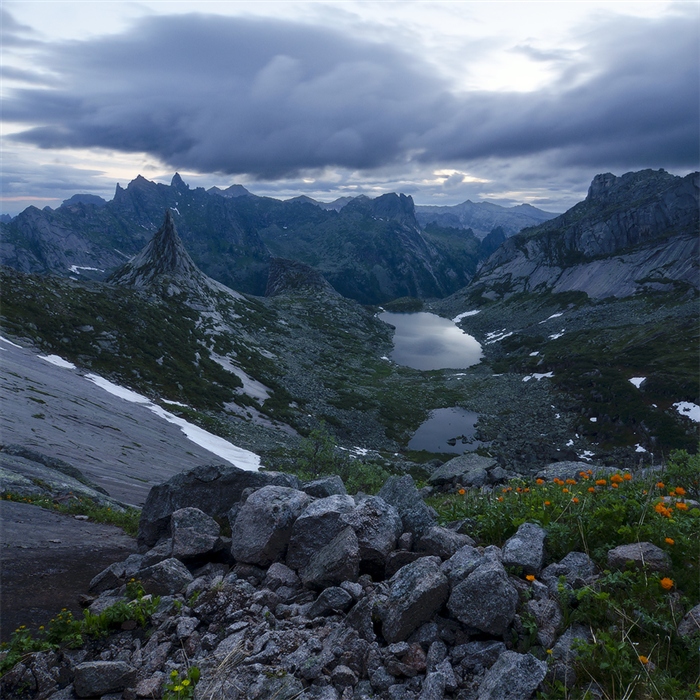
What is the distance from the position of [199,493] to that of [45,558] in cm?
358

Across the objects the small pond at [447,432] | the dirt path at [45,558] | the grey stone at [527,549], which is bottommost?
the small pond at [447,432]

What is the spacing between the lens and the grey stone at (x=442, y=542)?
280 inches

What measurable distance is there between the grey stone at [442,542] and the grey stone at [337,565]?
1152 millimetres

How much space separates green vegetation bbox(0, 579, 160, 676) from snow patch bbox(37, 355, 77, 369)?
54991 mm

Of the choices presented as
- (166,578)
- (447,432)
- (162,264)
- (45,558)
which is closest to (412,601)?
(166,578)

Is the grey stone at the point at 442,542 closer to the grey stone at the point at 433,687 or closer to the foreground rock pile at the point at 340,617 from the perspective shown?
the foreground rock pile at the point at 340,617

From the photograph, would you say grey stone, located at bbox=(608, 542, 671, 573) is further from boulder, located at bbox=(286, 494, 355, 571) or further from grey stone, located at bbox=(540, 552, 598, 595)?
boulder, located at bbox=(286, 494, 355, 571)

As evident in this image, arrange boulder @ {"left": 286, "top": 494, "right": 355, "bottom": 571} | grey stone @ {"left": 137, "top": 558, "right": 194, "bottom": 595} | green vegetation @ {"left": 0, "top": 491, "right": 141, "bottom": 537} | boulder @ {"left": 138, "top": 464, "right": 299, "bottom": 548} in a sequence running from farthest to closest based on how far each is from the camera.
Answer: green vegetation @ {"left": 0, "top": 491, "right": 141, "bottom": 537}, boulder @ {"left": 138, "top": 464, "right": 299, "bottom": 548}, boulder @ {"left": 286, "top": 494, "right": 355, "bottom": 571}, grey stone @ {"left": 137, "top": 558, "right": 194, "bottom": 595}

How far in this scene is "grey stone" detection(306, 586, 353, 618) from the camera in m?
6.36

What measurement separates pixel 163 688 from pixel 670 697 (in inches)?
223

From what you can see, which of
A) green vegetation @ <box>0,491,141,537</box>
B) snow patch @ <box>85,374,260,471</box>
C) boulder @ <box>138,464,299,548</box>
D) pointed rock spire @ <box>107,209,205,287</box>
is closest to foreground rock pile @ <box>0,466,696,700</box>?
boulder @ <box>138,464,299,548</box>

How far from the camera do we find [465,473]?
20219 millimetres

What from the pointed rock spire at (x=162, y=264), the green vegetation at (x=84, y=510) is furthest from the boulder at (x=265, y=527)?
the pointed rock spire at (x=162, y=264)

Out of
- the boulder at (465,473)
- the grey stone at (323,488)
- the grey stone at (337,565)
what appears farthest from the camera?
the boulder at (465,473)
